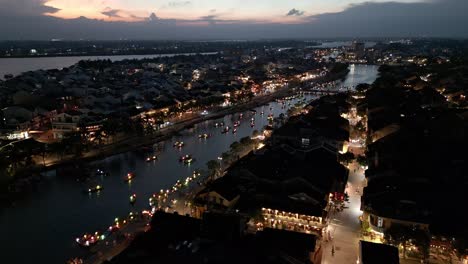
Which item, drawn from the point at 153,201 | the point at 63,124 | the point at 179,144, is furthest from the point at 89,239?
the point at 63,124

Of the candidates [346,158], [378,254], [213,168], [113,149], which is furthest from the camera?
[113,149]

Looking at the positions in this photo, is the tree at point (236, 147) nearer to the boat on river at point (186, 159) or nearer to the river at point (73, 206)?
the river at point (73, 206)

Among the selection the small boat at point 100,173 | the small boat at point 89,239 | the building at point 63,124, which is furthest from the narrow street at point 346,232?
the building at point 63,124

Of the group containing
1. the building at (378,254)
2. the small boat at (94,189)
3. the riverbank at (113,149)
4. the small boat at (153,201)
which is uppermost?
the building at (378,254)

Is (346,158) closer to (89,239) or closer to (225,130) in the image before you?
(89,239)

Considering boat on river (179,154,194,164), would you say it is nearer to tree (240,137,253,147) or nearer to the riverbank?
tree (240,137,253,147)

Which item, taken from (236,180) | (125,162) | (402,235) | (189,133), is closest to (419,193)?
(402,235)

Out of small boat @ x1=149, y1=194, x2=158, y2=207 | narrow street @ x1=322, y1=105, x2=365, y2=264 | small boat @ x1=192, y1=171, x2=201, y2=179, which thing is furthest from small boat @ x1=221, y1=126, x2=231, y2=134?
narrow street @ x1=322, y1=105, x2=365, y2=264

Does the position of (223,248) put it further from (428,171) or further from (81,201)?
(428,171)

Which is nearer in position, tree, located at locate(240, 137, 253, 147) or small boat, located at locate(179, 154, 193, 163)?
small boat, located at locate(179, 154, 193, 163)
